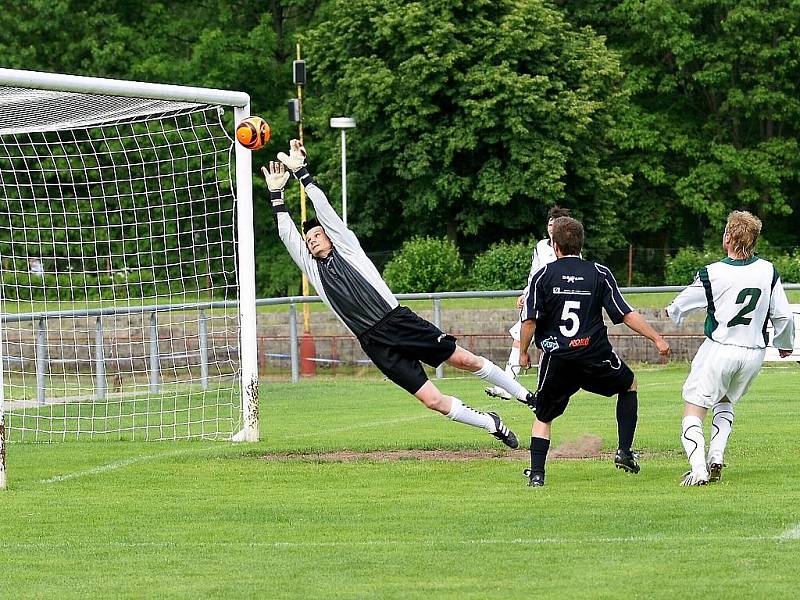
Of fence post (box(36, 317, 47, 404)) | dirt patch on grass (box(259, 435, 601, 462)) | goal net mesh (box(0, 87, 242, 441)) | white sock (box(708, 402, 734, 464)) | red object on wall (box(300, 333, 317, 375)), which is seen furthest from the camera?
red object on wall (box(300, 333, 317, 375))

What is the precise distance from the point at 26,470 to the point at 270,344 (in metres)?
21.4

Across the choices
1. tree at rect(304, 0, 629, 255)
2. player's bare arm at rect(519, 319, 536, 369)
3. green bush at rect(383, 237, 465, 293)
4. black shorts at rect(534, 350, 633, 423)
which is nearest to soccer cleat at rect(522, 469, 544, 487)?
black shorts at rect(534, 350, 633, 423)

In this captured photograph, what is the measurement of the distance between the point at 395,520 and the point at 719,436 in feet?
8.37

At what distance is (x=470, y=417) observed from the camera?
1071 cm

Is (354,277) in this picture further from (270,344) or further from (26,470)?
(270,344)

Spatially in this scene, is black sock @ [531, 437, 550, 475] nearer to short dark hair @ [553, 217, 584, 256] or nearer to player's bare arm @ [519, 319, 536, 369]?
player's bare arm @ [519, 319, 536, 369]

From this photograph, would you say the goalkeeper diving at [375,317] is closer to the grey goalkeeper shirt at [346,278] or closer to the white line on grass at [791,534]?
the grey goalkeeper shirt at [346,278]

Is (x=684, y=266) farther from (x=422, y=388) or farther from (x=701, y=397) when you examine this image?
(x=701, y=397)

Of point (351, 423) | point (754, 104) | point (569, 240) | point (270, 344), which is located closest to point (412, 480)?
point (569, 240)

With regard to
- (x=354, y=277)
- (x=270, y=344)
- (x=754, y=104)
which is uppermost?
(x=754, y=104)

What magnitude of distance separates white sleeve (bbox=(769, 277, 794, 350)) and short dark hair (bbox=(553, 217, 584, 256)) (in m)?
1.30

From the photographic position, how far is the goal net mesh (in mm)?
14734

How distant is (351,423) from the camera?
15.3 metres

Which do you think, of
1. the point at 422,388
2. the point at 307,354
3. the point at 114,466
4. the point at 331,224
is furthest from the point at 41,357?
the point at 307,354
